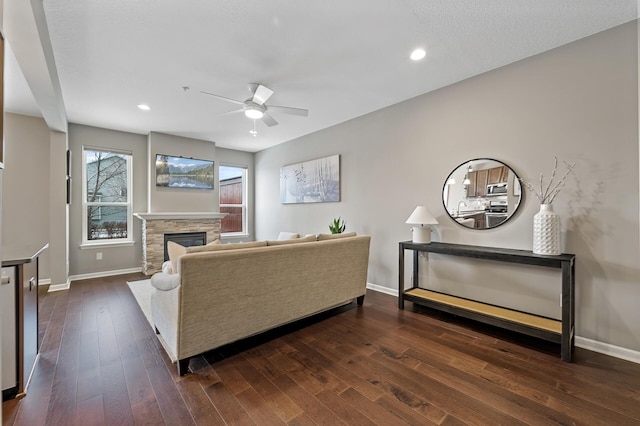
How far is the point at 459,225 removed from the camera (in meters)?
3.24

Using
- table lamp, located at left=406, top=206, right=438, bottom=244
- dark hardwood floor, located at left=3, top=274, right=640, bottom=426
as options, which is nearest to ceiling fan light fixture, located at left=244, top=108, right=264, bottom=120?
table lamp, located at left=406, top=206, right=438, bottom=244

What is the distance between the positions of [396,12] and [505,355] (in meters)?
2.89

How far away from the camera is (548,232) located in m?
2.39

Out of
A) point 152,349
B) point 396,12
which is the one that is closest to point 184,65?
point 396,12

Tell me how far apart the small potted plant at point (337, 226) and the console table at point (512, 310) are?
4.09 ft

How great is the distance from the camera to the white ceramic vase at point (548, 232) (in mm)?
2375

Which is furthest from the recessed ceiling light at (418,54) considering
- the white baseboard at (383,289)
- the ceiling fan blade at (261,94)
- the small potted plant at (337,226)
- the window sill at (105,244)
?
the window sill at (105,244)

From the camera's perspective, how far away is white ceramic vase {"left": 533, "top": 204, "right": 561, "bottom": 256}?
2375mm

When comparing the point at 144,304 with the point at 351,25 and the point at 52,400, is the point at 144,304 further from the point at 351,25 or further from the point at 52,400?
the point at 351,25

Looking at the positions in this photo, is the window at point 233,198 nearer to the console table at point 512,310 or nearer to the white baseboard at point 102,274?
the white baseboard at point 102,274

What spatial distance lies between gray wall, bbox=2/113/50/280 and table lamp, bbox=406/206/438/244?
17.3 feet

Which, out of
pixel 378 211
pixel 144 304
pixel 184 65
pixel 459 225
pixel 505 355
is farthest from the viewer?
pixel 378 211

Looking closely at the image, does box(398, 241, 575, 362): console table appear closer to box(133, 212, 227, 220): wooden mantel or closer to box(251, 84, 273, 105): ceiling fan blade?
box(251, 84, 273, 105): ceiling fan blade

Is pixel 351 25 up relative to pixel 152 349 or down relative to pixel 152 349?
up
